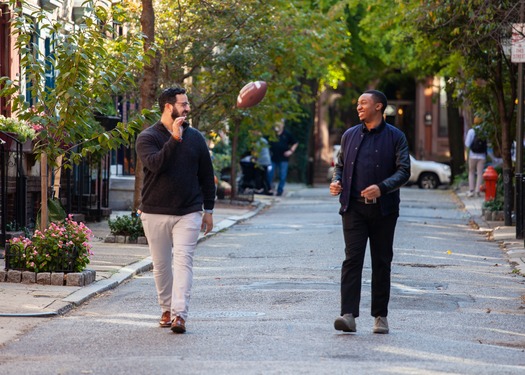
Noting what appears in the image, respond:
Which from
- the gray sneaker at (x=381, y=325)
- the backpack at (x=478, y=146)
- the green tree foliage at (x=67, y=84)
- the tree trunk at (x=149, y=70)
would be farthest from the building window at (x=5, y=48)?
the backpack at (x=478, y=146)

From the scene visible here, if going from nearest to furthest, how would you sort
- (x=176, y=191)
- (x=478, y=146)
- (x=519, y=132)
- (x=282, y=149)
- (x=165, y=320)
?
1. (x=176, y=191)
2. (x=165, y=320)
3. (x=519, y=132)
4. (x=478, y=146)
5. (x=282, y=149)

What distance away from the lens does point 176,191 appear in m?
9.50

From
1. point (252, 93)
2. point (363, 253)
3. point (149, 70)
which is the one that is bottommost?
point (363, 253)

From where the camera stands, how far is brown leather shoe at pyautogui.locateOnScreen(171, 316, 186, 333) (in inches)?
365

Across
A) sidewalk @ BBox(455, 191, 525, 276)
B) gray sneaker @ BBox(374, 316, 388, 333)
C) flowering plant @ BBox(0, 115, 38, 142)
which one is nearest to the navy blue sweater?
gray sneaker @ BBox(374, 316, 388, 333)

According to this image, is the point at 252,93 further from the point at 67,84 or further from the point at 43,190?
the point at 67,84

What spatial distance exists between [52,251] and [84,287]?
1.57 ft

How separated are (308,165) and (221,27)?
2296 centimetres

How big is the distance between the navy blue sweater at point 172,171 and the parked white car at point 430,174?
32.6 meters

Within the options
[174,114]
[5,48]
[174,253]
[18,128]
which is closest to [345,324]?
[174,253]

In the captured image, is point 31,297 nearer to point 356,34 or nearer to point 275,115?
point 275,115

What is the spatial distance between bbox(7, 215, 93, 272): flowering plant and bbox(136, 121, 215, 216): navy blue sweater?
3.00m

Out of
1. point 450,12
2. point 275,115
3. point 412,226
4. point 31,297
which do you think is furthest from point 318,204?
point 31,297

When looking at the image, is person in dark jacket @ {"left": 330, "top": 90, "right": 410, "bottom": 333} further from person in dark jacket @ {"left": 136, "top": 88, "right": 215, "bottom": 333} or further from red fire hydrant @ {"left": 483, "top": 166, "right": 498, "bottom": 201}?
red fire hydrant @ {"left": 483, "top": 166, "right": 498, "bottom": 201}
